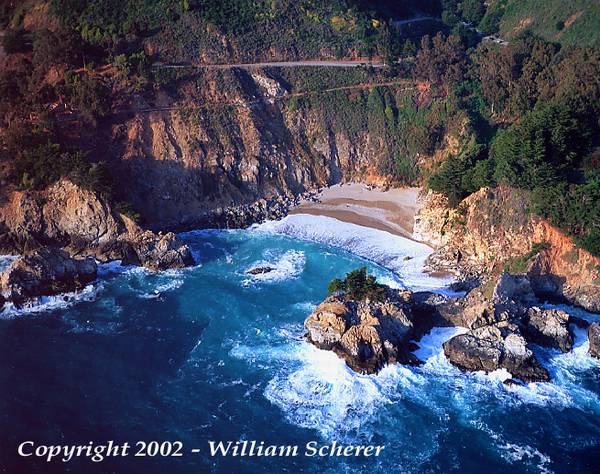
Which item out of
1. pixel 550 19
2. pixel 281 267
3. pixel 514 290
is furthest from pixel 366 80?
pixel 514 290

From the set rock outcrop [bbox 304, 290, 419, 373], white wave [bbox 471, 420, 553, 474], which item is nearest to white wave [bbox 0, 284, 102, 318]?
rock outcrop [bbox 304, 290, 419, 373]

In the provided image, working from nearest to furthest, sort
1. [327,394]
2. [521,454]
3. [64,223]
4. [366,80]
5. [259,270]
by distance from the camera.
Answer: [521,454]
[327,394]
[259,270]
[64,223]
[366,80]

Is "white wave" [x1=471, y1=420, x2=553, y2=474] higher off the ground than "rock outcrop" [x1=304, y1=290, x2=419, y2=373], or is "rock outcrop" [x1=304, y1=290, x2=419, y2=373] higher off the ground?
"rock outcrop" [x1=304, y1=290, x2=419, y2=373]

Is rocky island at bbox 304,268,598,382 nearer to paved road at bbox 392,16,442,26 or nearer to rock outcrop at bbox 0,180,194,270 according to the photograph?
rock outcrop at bbox 0,180,194,270

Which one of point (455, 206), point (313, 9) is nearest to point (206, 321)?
point (455, 206)

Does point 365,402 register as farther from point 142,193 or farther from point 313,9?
point 313,9

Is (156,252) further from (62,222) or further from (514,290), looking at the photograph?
(514,290)
